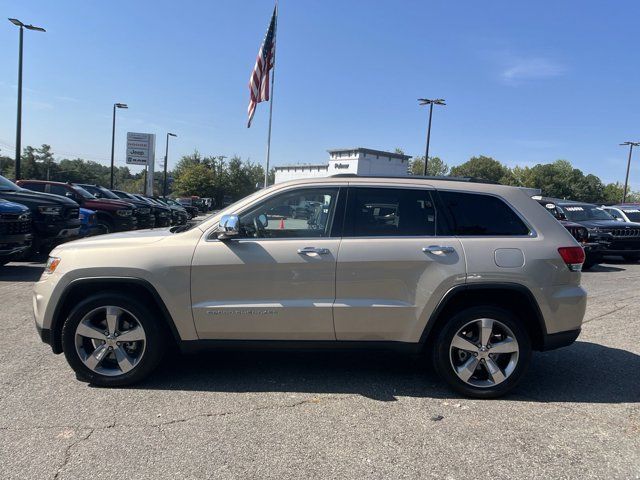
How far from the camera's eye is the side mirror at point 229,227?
3.77 metres

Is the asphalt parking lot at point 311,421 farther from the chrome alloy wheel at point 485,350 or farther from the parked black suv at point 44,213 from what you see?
the parked black suv at point 44,213

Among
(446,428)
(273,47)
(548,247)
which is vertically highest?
(273,47)

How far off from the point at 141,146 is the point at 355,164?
27.3 meters

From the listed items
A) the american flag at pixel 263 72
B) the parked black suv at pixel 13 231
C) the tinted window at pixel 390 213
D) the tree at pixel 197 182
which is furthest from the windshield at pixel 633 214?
the tree at pixel 197 182

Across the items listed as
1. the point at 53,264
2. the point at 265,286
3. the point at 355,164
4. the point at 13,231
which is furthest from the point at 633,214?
the point at 355,164

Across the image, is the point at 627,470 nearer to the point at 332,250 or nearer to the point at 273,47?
the point at 332,250

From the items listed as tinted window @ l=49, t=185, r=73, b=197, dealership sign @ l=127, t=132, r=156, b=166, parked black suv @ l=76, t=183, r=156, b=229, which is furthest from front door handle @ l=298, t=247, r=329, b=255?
dealership sign @ l=127, t=132, r=156, b=166

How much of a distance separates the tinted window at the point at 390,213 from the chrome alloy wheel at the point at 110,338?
1.93 m

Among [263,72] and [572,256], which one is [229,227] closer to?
[572,256]

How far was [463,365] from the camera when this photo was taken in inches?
156

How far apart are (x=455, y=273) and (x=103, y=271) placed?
9.22 ft

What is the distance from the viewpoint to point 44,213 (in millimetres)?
10250

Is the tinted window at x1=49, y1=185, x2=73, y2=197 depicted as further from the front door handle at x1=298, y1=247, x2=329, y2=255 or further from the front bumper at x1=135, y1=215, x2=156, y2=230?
the front door handle at x1=298, y1=247, x2=329, y2=255

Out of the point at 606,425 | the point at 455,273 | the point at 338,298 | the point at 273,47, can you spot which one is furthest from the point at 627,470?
the point at 273,47
